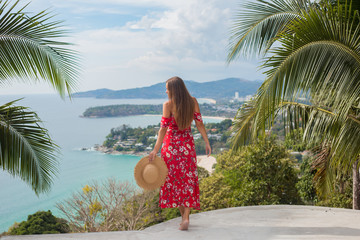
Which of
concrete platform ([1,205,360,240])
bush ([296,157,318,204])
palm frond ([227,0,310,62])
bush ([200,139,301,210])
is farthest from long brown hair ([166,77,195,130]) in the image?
bush ([296,157,318,204])

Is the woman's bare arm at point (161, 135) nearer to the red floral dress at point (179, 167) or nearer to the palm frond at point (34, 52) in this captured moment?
the red floral dress at point (179, 167)

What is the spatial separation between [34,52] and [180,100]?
5.08 ft

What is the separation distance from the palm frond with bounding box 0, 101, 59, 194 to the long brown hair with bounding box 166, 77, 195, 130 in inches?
48.7

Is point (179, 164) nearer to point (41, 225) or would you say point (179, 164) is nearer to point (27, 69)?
point (27, 69)

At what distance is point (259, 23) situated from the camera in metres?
5.61

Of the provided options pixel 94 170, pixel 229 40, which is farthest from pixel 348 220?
pixel 94 170

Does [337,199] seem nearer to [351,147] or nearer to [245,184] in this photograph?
[245,184]

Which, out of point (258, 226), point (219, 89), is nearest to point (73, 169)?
point (219, 89)

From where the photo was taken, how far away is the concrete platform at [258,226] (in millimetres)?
3383

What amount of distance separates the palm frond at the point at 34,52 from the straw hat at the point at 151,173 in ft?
3.63

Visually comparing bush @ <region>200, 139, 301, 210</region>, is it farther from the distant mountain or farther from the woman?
the distant mountain

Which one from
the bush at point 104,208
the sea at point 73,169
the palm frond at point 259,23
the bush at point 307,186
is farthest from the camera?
the sea at point 73,169

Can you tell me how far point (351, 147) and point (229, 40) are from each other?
134 inches

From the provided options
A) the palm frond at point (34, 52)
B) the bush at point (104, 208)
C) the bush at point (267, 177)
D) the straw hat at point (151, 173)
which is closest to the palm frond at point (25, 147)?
the palm frond at point (34, 52)
